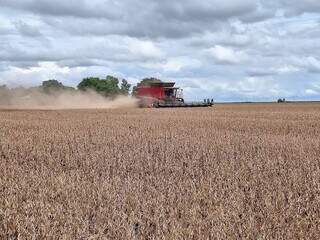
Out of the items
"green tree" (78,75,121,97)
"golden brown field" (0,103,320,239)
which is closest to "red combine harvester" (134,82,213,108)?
"golden brown field" (0,103,320,239)

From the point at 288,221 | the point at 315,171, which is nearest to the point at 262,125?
the point at 315,171

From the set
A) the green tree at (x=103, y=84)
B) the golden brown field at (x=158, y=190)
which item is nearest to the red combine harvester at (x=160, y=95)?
the golden brown field at (x=158, y=190)

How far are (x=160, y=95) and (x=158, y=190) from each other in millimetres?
39762

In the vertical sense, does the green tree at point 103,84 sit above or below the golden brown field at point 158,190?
above

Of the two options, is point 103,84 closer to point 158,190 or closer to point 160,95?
point 160,95

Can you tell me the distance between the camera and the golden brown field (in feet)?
16.7

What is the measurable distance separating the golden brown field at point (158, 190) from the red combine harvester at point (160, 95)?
33.1 metres

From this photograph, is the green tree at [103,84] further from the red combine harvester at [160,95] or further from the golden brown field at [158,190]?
the golden brown field at [158,190]

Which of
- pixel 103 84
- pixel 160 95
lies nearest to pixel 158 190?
pixel 160 95

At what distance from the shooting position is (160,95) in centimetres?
4659

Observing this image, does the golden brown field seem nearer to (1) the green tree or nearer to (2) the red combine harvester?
(2) the red combine harvester

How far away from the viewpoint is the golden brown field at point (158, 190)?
5082 mm

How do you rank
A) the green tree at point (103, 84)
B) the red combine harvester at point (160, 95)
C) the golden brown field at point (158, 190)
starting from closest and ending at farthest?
1. the golden brown field at point (158, 190)
2. the red combine harvester at point (160, 95)
3. the green tree at point (103, 84)

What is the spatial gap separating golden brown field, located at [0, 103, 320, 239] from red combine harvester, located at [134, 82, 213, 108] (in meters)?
33.1
